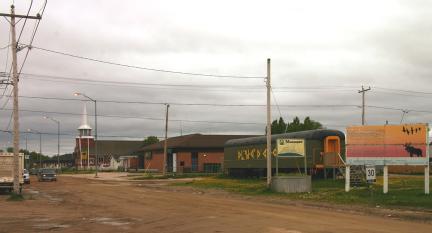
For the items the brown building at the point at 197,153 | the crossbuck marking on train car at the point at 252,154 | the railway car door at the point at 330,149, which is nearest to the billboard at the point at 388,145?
the railway car door at the point at 330,149

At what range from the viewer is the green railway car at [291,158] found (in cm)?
4409

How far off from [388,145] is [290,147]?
8.72 metres

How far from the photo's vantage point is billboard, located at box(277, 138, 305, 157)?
36.6 meters

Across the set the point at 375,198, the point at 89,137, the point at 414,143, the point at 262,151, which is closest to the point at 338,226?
the point at 375,198

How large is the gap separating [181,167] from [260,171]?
3709 centimetres

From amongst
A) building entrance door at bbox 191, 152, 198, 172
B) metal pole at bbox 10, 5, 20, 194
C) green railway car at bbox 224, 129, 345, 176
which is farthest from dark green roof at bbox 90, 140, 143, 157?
metal pole at bbox 10, 5, 20, 194

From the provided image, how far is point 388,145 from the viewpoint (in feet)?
95.6

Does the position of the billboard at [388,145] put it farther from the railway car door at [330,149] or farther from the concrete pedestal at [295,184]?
the railway car door at [330,149]

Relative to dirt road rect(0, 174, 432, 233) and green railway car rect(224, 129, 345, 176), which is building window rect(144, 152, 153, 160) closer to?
green railway car rect(224, 129, 345, 176)

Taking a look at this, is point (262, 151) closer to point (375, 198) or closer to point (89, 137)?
point (375, 198)

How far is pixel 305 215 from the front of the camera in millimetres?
19453

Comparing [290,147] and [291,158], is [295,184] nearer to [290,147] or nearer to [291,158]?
[290,147]

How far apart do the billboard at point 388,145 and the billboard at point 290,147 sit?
21.7 feet

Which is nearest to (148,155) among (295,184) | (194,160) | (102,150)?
(194,160)
